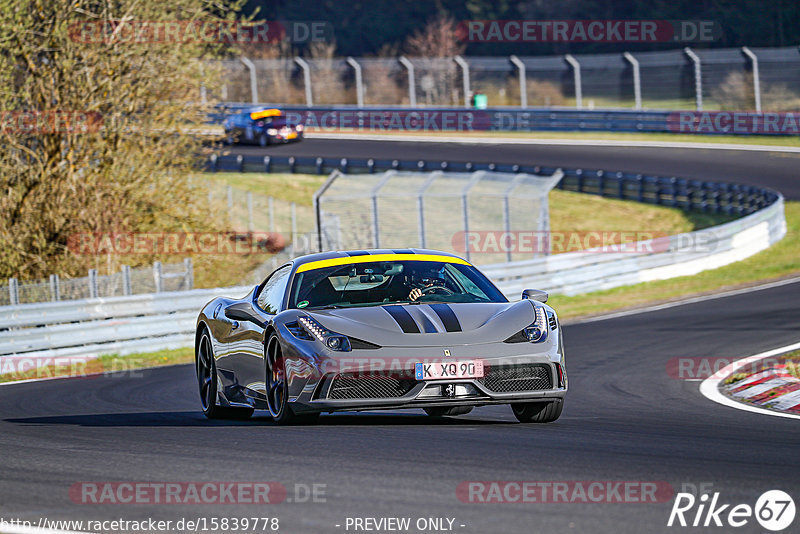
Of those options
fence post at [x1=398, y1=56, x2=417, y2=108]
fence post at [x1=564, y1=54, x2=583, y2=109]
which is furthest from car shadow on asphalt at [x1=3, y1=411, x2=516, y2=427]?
fence post at [x1=398, y1=56, x2=417, y2=108]

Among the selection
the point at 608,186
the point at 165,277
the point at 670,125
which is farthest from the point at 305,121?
the point at 165,277

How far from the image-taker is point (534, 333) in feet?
27.7

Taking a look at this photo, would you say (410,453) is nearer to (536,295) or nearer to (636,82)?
(536,295)

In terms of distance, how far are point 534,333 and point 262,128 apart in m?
40.8

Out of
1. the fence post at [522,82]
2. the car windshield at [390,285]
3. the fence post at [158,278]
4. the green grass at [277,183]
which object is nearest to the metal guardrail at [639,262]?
the fence post at [158,278]

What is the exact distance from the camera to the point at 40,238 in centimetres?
2527

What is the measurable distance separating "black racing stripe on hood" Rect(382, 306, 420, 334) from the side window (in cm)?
103

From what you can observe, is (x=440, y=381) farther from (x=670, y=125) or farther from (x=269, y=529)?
(x=670, y=125)

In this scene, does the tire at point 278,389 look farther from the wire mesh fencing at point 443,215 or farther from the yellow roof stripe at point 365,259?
the wire mesh fencing at point 443,215

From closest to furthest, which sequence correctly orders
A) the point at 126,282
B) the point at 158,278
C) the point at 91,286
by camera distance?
the point at 91,286 < the point at 126,282 < the point at 158,278

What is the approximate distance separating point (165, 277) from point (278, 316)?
12263mm

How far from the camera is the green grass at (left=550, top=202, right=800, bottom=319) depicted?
22219 mm

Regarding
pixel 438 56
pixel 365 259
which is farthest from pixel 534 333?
pixel 438 56

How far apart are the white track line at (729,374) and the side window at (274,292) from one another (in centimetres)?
374
